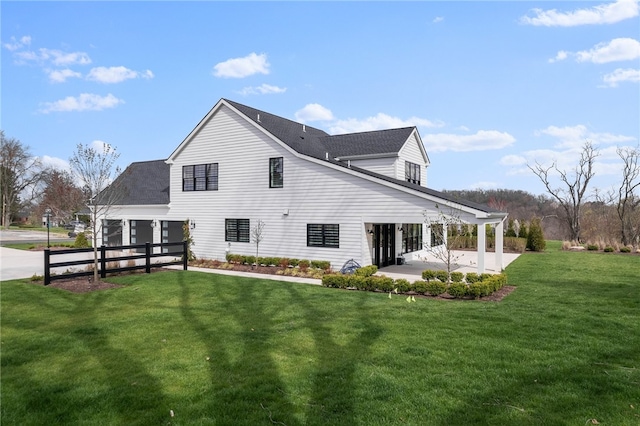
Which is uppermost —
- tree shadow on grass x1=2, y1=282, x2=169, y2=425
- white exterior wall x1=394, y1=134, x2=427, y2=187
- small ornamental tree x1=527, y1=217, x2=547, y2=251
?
white exterior wall x1=394, y1=134, x2=427, y2=187

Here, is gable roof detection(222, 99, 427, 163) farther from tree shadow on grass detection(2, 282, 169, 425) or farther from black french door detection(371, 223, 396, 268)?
tree shadow on grass detection(2, 282, 169, 425)

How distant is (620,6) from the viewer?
45.0ft

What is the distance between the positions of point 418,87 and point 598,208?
1184 inches

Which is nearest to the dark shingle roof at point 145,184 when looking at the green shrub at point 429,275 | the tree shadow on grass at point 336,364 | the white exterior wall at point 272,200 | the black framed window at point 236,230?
the white exterior wall at point 272,200

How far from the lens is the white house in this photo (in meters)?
16.5

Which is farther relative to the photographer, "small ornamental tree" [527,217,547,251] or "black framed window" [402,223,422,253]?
"small ornamental tree" [527,217,547,251]

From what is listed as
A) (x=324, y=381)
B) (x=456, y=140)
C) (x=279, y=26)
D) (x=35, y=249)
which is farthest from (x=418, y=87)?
(x=456, y=140)

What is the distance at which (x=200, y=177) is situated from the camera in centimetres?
2175

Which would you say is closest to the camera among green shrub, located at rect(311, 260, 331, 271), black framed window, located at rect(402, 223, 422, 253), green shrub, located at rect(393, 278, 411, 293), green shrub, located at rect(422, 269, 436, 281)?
green shrub, located at rect(393, 278, 411, 293)

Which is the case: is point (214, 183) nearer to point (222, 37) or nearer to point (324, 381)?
point (222, 37)

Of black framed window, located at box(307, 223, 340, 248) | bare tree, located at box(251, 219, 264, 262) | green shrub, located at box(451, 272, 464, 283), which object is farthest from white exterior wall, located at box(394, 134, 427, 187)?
green shrub, located at box(451, 272, 464, 283)

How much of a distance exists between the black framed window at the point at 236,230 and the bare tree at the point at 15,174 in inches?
2043

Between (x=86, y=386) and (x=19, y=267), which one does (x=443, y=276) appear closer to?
(x=86, y=386)

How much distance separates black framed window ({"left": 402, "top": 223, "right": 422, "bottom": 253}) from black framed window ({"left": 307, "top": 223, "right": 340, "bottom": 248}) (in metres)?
5.25
